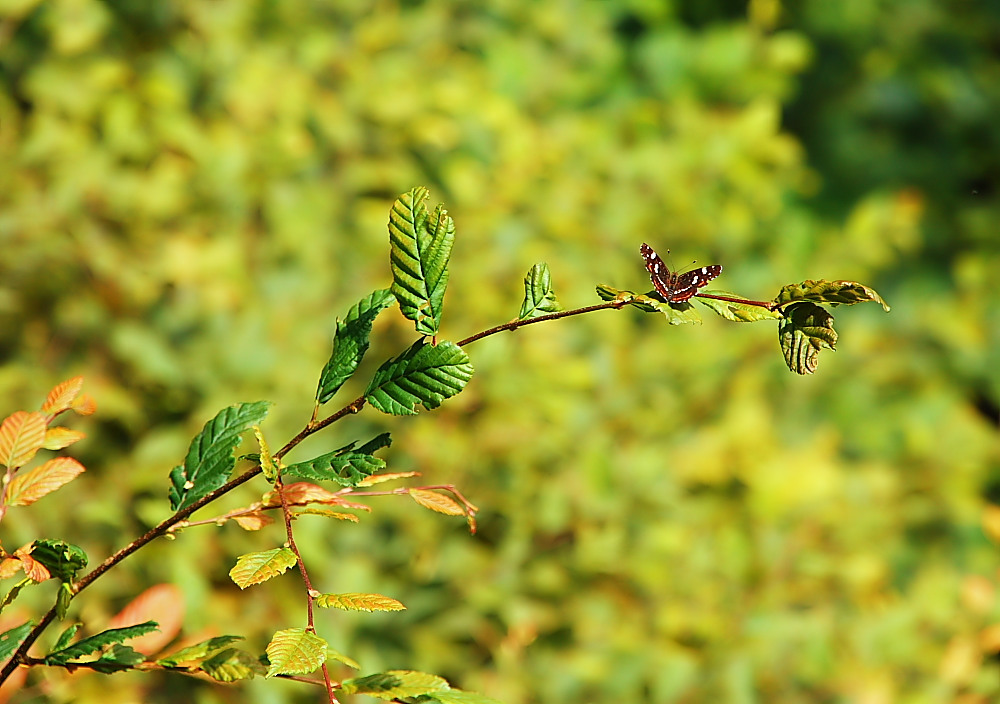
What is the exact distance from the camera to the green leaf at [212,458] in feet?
2.23

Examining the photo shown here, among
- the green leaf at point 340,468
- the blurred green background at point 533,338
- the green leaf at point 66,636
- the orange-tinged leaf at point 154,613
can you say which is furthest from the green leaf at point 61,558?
the blurred green background at point 533,338

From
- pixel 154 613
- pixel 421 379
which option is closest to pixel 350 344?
pixel 421 379

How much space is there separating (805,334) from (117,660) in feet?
1.71

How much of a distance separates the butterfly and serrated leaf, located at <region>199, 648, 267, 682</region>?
14.8 inches

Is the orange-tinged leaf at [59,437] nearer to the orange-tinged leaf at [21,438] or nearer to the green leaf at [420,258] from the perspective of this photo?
the orange-tinged leaf at [21,438]

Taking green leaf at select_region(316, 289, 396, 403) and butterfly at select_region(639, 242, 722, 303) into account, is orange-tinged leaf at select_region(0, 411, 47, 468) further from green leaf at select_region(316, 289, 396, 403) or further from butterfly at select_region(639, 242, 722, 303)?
butterfly at select_region(639, 242, 722, 303)

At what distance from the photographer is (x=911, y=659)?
2.12 m

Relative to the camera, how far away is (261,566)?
594 millimetres

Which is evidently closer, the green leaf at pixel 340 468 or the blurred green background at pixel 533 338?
the green leaf at pixel 340 468

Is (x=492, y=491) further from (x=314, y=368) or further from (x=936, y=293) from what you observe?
(x=936, y=293)

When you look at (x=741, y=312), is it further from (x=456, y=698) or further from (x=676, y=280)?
(x=456, y=698)

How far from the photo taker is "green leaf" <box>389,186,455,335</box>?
24.3 inches

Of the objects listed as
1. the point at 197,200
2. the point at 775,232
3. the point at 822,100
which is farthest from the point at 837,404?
the point at 197,200

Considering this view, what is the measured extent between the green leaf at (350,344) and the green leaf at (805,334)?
26cm
